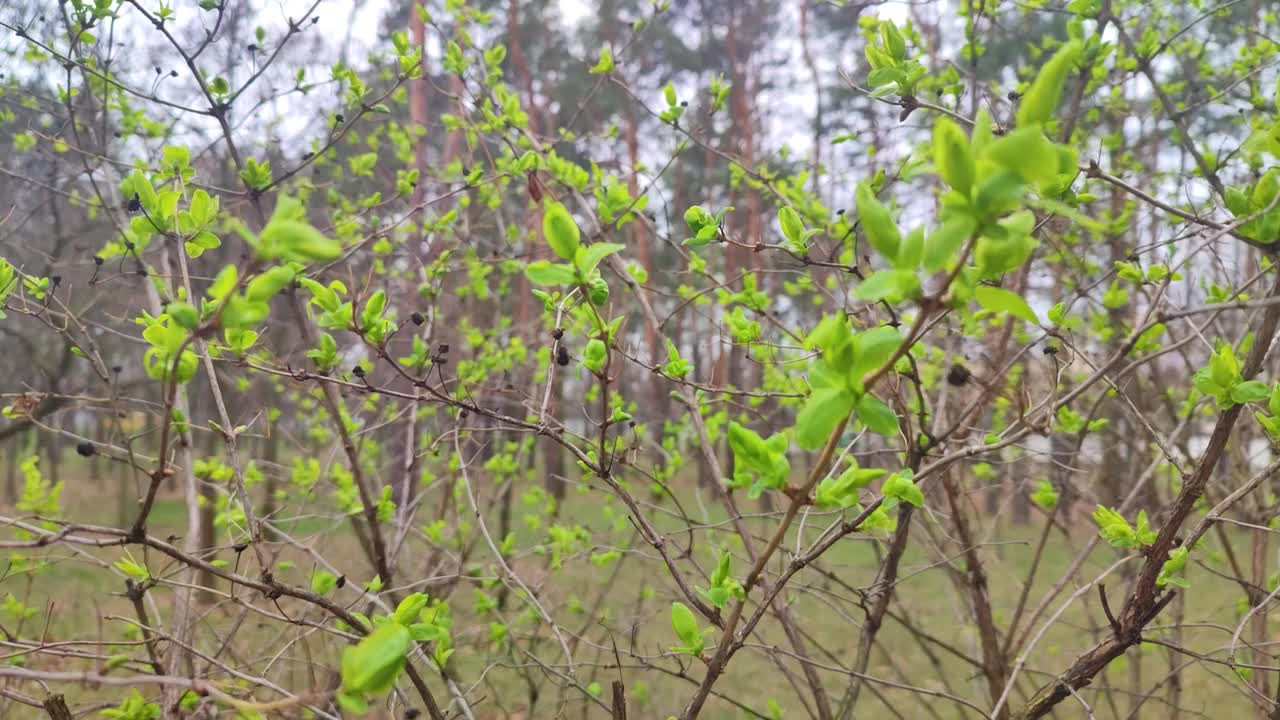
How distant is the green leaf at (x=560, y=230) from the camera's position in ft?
3.28

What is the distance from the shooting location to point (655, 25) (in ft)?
43.1

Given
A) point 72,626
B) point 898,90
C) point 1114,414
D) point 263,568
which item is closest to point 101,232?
point 72,626

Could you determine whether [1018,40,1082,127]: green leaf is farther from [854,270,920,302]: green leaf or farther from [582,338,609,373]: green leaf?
[582,338,609,373]: green leaf

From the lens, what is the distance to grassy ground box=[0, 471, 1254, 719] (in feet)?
12.8

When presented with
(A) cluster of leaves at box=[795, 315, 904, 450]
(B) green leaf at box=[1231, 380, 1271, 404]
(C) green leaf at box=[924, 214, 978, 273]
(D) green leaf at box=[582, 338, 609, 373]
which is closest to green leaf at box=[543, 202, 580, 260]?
(D) green leaf at box=[582, 338, 609, 373]

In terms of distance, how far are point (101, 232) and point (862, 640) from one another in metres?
6.65

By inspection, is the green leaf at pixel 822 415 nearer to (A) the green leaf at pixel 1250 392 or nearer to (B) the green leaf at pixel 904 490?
(B) the green leaf at pixel 904 490

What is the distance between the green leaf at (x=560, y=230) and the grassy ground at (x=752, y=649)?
87.2 inches

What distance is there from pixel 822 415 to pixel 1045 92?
0.34 metres

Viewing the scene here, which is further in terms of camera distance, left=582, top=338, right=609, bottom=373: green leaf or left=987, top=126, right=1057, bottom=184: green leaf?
left=582, top=338, right=609, bottom=373: green leaf

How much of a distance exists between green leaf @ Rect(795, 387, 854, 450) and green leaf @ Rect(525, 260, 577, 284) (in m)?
0.37

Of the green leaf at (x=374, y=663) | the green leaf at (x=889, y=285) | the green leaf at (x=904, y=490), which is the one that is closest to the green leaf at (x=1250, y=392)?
the green leaf at (x=904, y=490)

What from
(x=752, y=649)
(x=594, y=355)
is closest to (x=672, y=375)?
(x=594, y=355)

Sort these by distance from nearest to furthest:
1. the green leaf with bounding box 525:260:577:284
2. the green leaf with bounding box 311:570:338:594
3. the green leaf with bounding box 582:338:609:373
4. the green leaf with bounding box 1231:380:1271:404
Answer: the green leaf with bounding box 525:260:577:284, the green leaf with bounding box 1231:380:1271:404, the green leaf with bounding box 582:338:609:373, the green leaf with bounding box 311:570:338:594
